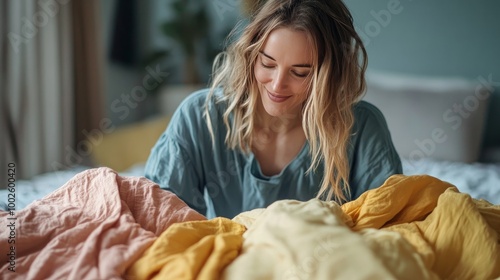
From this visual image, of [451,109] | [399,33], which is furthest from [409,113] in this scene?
[399,33]

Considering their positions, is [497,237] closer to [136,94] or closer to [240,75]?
[240,75]

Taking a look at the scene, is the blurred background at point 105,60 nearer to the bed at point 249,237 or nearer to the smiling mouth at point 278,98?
the smiling mouth at point 278,98

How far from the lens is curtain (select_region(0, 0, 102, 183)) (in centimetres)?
260

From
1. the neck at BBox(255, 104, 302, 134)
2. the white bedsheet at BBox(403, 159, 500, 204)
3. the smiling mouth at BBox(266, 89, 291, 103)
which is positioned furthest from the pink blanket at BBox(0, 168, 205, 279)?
the white bedsheet at BBox(403, 159, 500, 204)

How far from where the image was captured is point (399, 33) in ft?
9.45

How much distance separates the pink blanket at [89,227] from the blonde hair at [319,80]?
444 mm

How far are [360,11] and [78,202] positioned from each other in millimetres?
2016

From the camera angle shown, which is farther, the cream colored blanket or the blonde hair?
the blonde hair

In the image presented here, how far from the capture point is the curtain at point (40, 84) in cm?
260

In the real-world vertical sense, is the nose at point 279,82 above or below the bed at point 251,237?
above

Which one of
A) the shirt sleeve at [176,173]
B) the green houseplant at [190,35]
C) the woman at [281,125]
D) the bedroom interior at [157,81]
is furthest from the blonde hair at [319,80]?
the green houseplant at [190,35]

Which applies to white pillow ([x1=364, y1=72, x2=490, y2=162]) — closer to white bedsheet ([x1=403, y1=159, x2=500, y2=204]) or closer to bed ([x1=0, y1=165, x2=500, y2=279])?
white bedsheet ([x1=403, y1=159, x2=500, y2=204])

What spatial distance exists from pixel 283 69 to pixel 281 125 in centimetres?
26

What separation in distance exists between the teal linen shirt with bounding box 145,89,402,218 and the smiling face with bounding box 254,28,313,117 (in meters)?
0.18
